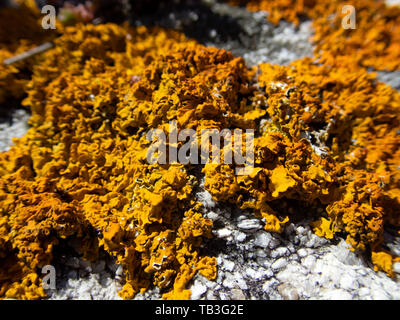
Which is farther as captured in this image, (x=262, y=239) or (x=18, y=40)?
(x=18, y=40)

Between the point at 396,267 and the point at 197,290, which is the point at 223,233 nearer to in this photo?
the point at 197,290

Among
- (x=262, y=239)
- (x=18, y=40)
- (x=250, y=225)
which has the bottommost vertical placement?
(x=262, y=239)

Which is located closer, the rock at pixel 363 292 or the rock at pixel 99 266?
the rock at pixel 363 292

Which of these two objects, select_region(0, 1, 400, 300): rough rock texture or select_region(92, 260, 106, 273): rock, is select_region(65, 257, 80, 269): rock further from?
select_region(92, 260, 106, 273): rock

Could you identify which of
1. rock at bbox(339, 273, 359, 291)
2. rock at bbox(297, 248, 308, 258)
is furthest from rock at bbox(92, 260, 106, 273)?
rock at bbox(339, 273, 359, 291)

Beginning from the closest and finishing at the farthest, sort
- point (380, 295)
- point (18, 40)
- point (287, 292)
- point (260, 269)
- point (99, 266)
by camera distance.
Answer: point (380, 295) → point (287, 292) → point (260, 269) → point (99, 266) → point (18, 40)

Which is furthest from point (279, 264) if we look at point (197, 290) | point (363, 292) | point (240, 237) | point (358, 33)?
point (358, 33)

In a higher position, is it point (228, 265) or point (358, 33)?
point (358, 33)

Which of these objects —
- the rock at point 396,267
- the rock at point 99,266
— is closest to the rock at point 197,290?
the rock at point 99,266

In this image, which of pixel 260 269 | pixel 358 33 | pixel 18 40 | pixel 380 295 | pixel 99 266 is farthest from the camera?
pixel 18 40

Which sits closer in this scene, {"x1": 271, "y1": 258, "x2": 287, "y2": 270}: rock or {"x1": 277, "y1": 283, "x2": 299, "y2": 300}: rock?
{"x1": 277, "y1": 283, "x2": 299, "y2": 300}: rock

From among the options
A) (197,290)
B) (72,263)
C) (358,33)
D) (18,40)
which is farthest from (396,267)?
(18,40)

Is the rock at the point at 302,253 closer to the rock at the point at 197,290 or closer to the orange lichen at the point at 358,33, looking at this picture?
the rock at the point at 197,290

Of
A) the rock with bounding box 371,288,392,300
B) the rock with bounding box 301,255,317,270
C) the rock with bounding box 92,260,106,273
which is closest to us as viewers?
the rock with bounding box 371,288,392,300
